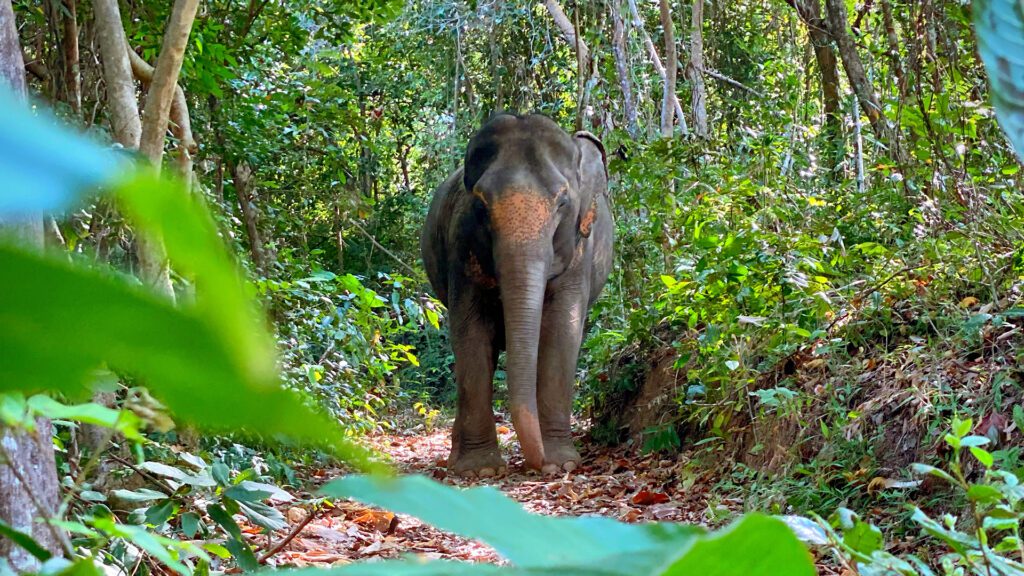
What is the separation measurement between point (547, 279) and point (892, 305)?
2711 mm

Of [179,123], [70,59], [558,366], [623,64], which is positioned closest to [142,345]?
[179,123]

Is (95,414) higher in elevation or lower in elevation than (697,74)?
lower

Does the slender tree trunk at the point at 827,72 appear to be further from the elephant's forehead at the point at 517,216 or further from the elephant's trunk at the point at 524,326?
the elephant's trunk at the point at 524,326

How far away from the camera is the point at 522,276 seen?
6.51 m

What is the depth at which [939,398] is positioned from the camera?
369 centimetres

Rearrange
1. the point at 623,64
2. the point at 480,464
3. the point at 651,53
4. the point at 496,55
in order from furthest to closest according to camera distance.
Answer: the point at 496,55
the point at 651,53
the point at 623,64
the point at 480,464

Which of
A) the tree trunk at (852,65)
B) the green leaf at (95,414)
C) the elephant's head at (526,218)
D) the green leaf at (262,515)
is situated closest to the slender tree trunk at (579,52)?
the tree trunk at (852,65)

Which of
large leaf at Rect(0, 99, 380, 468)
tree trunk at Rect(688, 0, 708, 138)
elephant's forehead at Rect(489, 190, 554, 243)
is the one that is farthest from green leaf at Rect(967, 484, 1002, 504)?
tree trunk at Rect(688, 0, 708, 138)

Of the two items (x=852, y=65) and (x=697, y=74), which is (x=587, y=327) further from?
(x=852, y=65)

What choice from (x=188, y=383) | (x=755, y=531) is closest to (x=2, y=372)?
(x=188, y=383)

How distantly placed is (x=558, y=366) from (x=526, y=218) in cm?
109

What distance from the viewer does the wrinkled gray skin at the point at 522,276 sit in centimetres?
651

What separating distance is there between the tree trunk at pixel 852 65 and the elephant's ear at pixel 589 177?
2049 mm

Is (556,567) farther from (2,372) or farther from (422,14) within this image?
(422,14)
